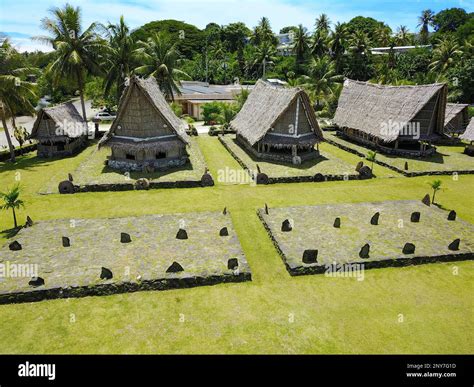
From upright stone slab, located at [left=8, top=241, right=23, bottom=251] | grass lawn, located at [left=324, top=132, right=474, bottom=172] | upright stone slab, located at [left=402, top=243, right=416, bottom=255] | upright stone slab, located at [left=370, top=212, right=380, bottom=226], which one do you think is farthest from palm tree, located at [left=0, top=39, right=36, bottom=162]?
grass lawn, located at [left=324, top=132, right=474, bottom=172]

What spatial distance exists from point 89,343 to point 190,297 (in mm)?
3896

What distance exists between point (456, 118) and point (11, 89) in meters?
44.8

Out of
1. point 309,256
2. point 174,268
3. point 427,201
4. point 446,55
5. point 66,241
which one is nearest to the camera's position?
point 174,268

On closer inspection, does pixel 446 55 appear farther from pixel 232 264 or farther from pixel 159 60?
pixel 232 264

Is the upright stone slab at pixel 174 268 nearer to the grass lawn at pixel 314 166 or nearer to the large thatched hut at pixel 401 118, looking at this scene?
the grass lawn at pixel 314 166

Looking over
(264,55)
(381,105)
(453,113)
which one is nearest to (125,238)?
(381,105)

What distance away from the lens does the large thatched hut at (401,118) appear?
102 feet

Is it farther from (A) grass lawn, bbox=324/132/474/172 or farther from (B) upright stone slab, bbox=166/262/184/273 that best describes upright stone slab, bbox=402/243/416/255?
(A) grass lawn, bbox=324/132/474/172

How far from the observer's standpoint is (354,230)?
18.2m

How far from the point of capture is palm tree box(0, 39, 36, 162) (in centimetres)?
2714

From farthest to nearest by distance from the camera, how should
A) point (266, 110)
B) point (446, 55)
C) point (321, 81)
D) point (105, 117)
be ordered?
point (446, 55) → point (105, 117) → point (321, 81) → point (266, 110)

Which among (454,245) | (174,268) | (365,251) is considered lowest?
(174,268)

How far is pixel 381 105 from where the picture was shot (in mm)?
34406

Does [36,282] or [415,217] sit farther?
[415,217]
